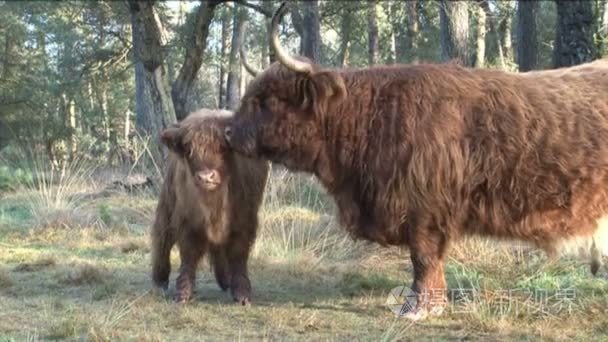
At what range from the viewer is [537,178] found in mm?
4785

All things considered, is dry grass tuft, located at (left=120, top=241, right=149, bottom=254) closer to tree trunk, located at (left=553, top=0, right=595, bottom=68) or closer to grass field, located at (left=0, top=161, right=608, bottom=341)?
grass field, located at (left=0, top=161, right=608, bottom=341)

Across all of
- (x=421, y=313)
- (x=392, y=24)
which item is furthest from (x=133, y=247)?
(x=392, y=24)

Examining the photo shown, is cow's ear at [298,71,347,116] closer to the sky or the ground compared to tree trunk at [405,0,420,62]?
closer to the ground

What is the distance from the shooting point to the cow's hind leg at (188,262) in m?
5.60

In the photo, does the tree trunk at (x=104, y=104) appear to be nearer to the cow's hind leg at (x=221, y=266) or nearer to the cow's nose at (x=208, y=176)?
the cow's hind leg at (x=221, y=266)

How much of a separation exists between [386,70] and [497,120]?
2.89 feet

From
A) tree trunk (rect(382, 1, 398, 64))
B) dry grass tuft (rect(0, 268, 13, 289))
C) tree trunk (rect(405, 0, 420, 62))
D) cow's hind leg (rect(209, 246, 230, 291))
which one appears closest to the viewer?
cow's hind leg (rect(209, 246, 230, 291))

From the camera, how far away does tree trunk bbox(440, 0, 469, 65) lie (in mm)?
10852

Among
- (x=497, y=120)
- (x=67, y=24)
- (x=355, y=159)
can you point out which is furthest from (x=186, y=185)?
(x=67, y=24)

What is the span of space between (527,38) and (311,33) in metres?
4.38

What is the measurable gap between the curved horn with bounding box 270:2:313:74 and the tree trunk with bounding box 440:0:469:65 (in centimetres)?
618

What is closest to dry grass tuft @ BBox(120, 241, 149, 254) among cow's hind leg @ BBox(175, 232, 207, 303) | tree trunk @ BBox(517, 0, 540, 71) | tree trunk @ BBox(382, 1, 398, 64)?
cow's hind leg @ BBox(175, 232, 207, 303)

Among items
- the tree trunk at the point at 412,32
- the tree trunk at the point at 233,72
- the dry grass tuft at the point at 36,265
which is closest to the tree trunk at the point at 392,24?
the tree trunk at the point at 412,32

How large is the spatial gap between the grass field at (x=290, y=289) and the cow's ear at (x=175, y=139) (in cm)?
113
